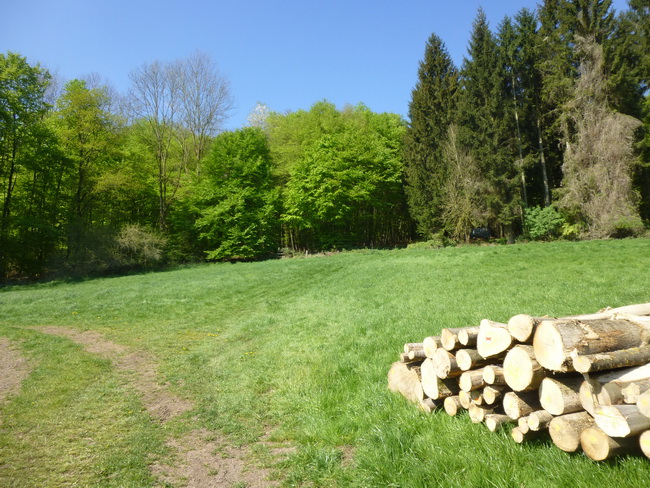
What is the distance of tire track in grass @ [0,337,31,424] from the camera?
5.97 metres

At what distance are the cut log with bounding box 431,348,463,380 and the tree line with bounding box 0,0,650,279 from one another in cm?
2574

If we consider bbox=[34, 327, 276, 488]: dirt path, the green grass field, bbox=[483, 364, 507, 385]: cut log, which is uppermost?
bbox=[483, 364, 507, 385]: cut log

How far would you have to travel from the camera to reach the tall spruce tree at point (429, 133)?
3481 cm

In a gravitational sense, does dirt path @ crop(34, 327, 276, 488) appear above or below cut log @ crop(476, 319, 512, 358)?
below

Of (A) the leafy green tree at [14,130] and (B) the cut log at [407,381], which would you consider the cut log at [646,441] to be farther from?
(A) the leafy green tree at [14,130]

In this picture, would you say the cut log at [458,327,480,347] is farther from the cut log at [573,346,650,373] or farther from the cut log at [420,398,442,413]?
the cut log at [573,346,650,373]

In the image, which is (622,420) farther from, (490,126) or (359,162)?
(359,162)

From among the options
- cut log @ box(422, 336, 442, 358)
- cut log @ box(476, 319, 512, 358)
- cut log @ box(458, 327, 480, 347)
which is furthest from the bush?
cut log @ box(476, 319, 512, 358)

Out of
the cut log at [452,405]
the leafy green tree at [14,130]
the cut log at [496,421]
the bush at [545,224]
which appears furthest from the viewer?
the bush at [545,224]

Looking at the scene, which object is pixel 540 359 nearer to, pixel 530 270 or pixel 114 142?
pixel 530 270

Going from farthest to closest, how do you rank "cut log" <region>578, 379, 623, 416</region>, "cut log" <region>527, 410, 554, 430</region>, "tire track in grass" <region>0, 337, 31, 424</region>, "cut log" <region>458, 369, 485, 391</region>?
"tire track in grass" <region>0, 337, 31, 424</region>, "cut log" <region>458, 369, 485, 391</region>, "cut log" <region>527, 410, 554, 430</region>, "cut log" <region>578, 379, 623, 416</region>

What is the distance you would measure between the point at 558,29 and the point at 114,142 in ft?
118

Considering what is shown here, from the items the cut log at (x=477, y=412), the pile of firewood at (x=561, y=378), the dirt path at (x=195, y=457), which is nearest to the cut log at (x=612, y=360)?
the pile of firewood at (x=561, y=378)

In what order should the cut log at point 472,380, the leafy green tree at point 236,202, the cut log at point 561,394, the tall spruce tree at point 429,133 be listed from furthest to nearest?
1. the tall spruce tree at point 429,133
2. the leafy green tree at point 236,202
3. the cut log at point 472,380
4. the cut log at point 561,394
